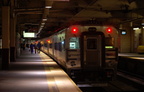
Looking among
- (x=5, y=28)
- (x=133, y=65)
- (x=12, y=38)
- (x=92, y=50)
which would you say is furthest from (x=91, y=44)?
(x=12, y=38)

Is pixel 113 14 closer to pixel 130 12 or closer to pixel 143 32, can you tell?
pixel 130 12

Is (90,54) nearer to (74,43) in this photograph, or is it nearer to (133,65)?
(74,43)

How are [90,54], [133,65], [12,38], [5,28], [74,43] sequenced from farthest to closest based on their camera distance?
[12,38], [133,65], [5,28], [74,43], [90,54]

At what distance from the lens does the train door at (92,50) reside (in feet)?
42.8

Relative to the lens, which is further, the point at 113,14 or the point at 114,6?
the point at 113,14

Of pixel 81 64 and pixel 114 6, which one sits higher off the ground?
pixel 114 6

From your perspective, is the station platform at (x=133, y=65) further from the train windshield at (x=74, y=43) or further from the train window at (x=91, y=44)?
the train windshield at (x=74, y=43)

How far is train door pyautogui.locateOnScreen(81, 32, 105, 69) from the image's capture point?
13031 mm

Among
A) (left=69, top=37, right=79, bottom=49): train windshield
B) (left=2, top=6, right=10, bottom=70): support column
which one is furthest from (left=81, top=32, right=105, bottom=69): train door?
(left=2, top=6, right=10, bottom=70): support column

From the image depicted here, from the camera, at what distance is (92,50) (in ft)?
43.3

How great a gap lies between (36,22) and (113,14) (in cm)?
1005

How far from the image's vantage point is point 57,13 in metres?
28.8

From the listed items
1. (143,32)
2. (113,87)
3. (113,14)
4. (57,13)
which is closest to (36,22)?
(57,13)

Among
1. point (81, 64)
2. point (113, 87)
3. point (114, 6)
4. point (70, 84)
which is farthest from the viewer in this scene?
point (114, 6)
